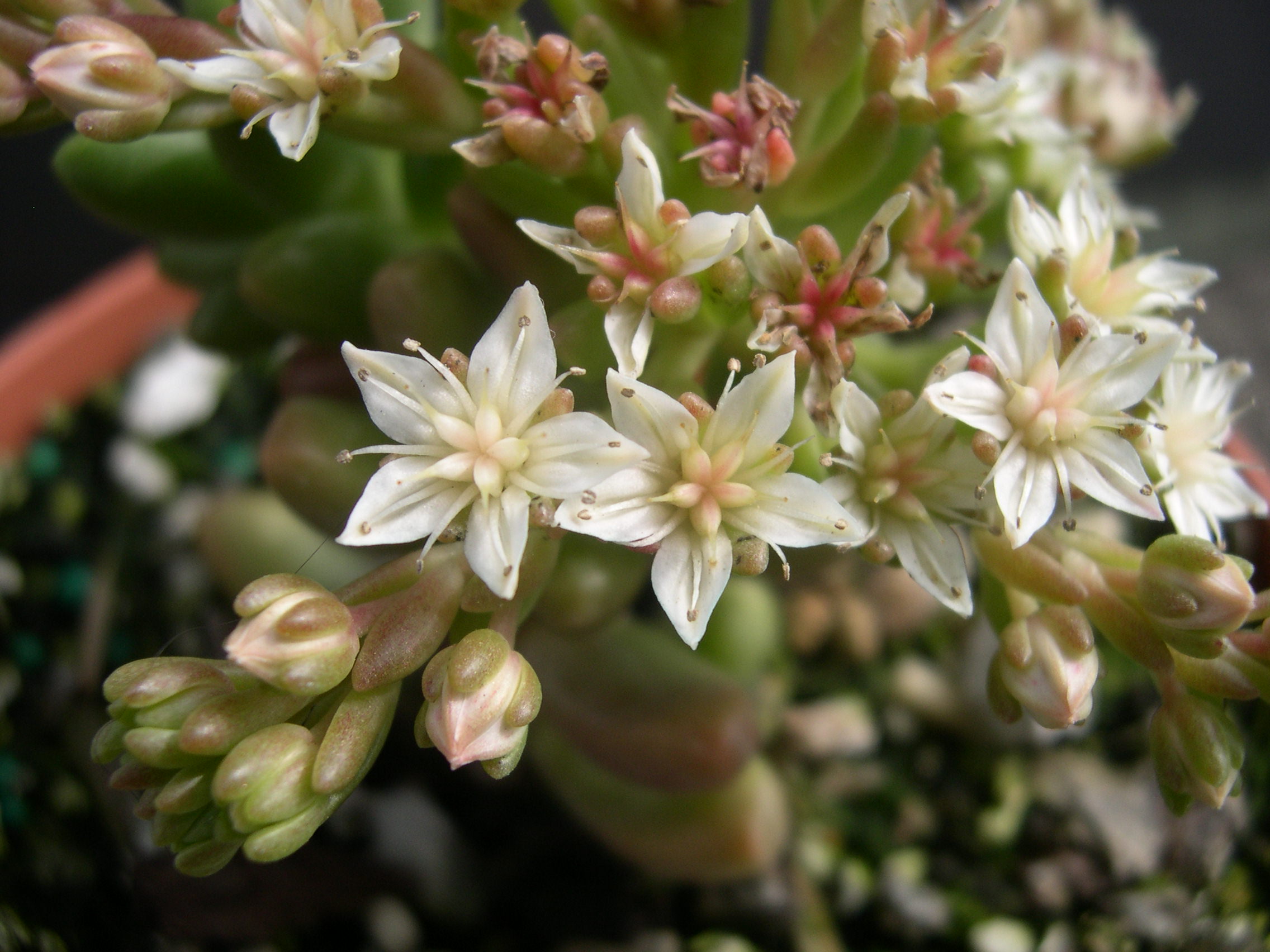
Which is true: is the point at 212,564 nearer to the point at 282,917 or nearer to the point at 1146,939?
the point at 282,917

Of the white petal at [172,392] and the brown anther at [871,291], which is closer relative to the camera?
the brown anther at [871,291]

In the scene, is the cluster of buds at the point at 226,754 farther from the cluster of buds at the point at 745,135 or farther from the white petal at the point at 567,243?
the cluster of buds at the point at 745,135

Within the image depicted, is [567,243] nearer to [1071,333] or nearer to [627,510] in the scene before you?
[627,510]

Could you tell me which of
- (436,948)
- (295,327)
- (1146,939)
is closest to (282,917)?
(436,948)

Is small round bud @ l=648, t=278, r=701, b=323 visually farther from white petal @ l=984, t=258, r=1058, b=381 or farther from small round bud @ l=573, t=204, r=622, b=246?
white petal @ l=984, t=258, r=1058, b=381

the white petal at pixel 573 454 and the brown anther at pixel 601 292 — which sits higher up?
the brown anther at pixel 601 292

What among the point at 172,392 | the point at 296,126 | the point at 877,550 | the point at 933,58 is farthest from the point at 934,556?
the point at 172,392

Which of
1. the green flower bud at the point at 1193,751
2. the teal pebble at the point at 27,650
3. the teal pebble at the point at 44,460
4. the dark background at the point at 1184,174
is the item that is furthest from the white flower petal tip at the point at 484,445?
the dark background at the point at 1184,174
